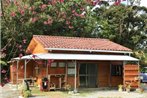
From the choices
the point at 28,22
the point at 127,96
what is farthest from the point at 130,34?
the point at 127,96

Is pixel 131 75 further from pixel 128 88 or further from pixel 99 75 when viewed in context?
pixel 99 75

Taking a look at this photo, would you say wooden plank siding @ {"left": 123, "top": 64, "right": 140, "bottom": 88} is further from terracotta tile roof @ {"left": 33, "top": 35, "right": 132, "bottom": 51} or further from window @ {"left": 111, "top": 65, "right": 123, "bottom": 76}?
terracotta tile roof @ {"left": 33, "top": 35, "right": 132, "bottom": 51}

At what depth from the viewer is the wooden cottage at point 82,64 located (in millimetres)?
24047

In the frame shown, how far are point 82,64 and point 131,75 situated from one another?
3849mm

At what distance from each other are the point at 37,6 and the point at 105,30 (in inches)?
374

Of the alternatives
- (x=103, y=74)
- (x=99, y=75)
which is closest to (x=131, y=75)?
(x=103, y=74)

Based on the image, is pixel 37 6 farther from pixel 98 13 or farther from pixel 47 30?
pixel 98 13

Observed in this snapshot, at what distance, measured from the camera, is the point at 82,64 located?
25297 millimetres

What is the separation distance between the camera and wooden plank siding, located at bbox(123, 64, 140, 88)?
80.2 feet

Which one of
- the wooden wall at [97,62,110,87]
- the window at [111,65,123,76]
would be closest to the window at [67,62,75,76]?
the wooden wall at [97,62,110,87]

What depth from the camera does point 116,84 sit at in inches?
1051

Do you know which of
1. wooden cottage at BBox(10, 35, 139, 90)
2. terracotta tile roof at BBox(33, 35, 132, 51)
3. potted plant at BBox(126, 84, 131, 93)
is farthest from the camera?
terracotta tile roof at BBox(33, 35, 132, 51)

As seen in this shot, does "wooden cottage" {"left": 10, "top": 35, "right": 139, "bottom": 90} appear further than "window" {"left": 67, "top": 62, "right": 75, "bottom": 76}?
No

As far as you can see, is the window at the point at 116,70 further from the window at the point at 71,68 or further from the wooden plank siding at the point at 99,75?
the window at the point at 71,68
